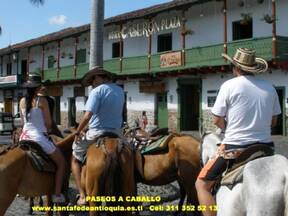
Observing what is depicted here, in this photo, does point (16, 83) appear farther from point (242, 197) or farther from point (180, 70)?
point (242, 197)

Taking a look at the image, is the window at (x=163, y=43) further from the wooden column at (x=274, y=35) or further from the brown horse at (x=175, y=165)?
the brown horse at (x=175, y=165)

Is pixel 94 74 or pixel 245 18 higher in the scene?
pixel 245 18

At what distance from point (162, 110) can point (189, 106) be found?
1.99 meters

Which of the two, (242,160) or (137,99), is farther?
(137,99)

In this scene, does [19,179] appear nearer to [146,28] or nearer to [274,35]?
[274,35]

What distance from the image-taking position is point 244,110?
4348 millimetres

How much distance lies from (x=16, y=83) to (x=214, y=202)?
42707mm

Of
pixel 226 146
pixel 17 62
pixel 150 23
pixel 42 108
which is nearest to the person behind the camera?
pixel 226 146

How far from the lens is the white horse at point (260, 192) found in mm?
3740

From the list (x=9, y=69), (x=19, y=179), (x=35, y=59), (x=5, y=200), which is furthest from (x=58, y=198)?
(x=9, y=69)

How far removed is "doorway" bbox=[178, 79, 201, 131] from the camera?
29.8m

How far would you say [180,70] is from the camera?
28.2 metres

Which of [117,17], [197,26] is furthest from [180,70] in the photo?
[117,17]

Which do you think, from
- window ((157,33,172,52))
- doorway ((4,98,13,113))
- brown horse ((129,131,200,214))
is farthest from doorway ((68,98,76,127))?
brown horse ((129,131,200,214))
